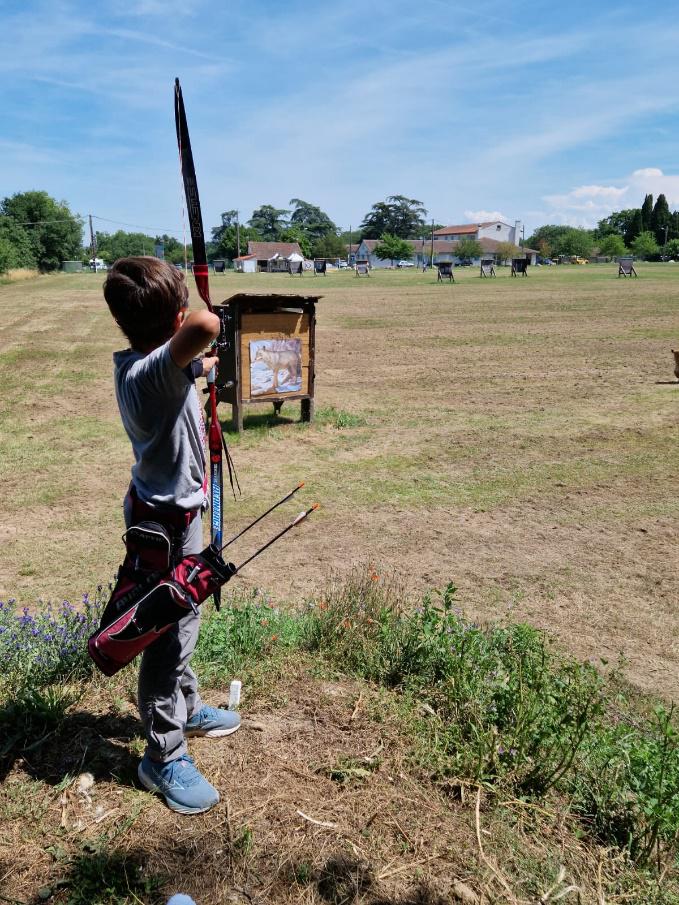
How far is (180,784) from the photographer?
2.64 meters

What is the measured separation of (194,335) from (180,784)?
165 centimetres

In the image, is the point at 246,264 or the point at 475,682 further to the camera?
the point at 246,264

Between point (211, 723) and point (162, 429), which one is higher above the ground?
point (162, 429)

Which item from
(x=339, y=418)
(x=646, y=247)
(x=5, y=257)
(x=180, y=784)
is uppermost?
(x=646, y=247)

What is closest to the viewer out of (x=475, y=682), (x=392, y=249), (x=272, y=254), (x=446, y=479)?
(x=475, y=682)

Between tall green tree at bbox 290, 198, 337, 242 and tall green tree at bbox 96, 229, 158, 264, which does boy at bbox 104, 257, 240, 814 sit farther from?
tall green tree at bbox 290, 198, 337, 242

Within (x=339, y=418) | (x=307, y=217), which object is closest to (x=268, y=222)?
(x=307, y=217)

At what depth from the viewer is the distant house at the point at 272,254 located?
363 feet

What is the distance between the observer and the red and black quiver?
8.04 feet

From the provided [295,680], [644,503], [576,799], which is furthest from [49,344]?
[576,799]

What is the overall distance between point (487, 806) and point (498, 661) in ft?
3.06

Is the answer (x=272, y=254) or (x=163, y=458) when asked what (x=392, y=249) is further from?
(x=163, y=458)

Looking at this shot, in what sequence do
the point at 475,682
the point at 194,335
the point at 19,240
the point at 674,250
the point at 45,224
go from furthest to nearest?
the point at 674,250 → the point at 45,224 → the point at 19,240 → the point at 475,682 → the point at 194,335

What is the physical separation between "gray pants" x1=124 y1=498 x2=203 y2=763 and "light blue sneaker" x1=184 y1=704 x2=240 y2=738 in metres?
0.27
